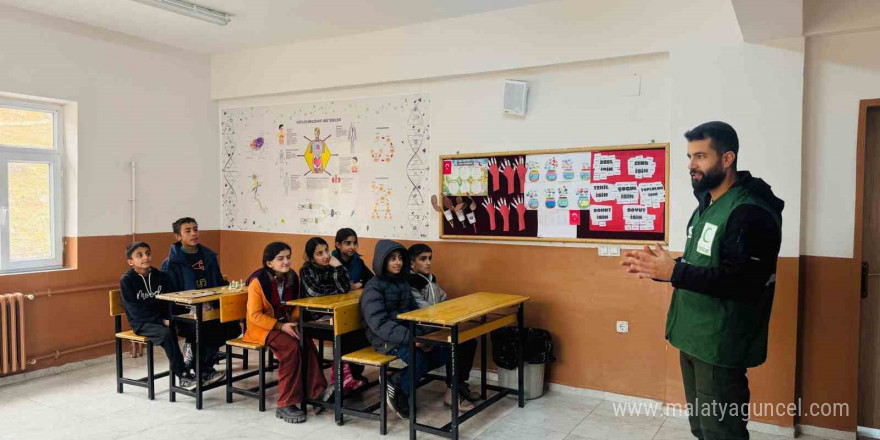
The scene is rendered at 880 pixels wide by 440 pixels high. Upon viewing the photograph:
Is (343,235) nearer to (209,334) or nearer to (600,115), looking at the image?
(209,334)

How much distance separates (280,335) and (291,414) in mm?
522

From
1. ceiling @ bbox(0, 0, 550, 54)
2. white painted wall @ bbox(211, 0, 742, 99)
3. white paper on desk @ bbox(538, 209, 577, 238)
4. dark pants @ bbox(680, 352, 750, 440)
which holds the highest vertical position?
ceiling @ bbox(0, 0, 550, 54)

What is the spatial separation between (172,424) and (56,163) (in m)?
2.73

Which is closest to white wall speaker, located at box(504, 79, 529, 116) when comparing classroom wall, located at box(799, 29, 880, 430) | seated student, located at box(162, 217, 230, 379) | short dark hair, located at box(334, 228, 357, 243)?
short dark hair, located at box(334, 228, 357, 243)

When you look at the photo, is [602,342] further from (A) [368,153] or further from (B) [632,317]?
(A) [368,153]

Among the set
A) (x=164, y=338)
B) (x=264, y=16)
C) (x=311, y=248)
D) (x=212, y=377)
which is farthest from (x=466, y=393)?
(x=264, y=16)

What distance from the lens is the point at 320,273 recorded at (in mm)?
4520

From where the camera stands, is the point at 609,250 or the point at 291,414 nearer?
the point at 291,414

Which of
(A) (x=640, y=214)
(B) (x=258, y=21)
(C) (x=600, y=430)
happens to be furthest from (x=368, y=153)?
(C) (x=600, y=430)

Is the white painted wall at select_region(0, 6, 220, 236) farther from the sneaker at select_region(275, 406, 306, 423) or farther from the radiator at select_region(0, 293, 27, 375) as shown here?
the sneaker at select_region(275, 406, 306, 423)

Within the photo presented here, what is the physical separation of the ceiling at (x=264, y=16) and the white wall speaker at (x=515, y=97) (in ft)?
1.95

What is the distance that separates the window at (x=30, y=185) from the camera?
4.94 meters

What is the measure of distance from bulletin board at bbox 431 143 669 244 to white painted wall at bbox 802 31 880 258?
0.87 meters

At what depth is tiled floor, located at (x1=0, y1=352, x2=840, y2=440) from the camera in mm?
3803
